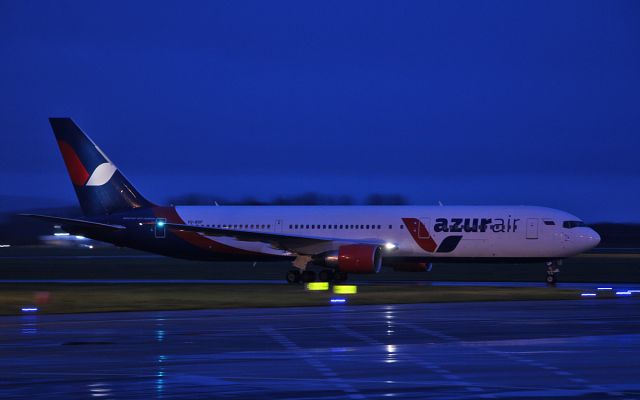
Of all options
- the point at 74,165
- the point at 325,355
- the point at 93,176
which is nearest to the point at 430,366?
the point at 325,355

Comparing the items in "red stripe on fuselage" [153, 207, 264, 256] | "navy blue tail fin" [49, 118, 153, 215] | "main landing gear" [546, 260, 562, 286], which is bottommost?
"main landing gear" [546, 260, 562, 286]

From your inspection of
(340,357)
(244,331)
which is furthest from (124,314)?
(340,357)

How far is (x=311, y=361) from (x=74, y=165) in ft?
126

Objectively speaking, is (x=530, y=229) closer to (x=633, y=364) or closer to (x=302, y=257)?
(x=302, y=257)

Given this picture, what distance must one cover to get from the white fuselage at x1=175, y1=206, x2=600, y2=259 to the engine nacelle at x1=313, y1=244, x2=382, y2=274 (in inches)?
80.6

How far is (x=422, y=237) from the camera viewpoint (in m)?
48.3

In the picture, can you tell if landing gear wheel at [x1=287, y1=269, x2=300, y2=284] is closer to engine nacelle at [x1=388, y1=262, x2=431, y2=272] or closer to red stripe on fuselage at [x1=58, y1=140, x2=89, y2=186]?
engine nacelle at [x1=388, y1=262, x2=431, y2=272]

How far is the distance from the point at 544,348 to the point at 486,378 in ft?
14.4

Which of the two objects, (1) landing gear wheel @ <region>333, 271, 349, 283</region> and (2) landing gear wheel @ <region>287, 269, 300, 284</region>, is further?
(1) landing gear wheel @ <region>333, 271, 349, 283</region>

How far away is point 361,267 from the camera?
4528cm

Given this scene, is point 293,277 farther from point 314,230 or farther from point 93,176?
point 93,176

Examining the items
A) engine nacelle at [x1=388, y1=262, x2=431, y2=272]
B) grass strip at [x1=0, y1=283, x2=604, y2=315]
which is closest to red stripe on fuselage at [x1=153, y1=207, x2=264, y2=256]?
engine nacelle at [x1=388, y1=262, x2=431, y2=272]

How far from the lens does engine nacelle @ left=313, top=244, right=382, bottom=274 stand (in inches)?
1783

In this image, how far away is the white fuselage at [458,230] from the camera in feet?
157
